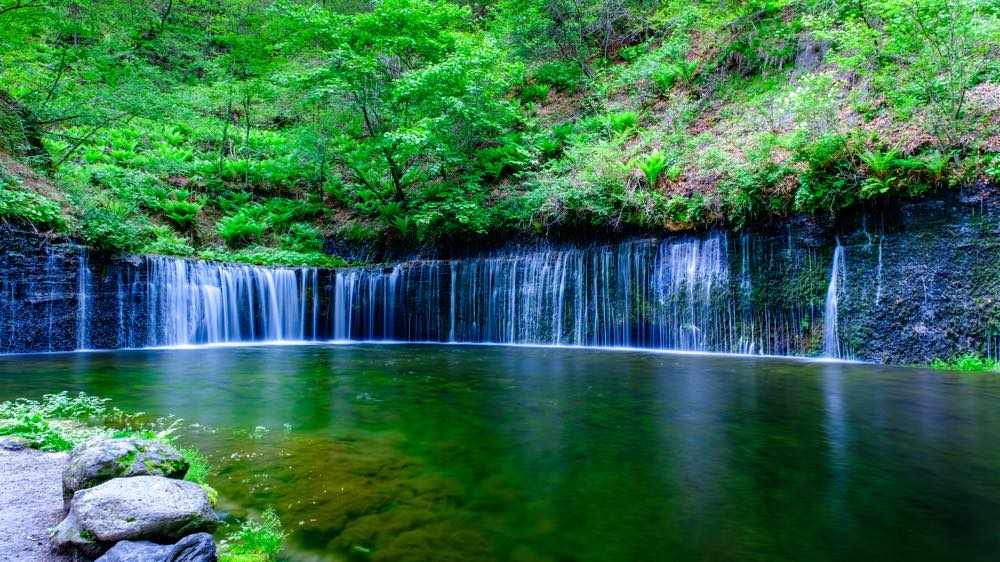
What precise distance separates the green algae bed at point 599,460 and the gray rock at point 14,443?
1.09 m

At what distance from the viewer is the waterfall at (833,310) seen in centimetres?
989

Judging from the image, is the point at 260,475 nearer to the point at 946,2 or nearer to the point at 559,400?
the point at 559,400

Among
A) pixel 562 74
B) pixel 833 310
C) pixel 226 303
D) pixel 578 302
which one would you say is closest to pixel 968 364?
pixel 833 310

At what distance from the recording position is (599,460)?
4.16 metres

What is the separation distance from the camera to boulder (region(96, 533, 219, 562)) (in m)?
2.23

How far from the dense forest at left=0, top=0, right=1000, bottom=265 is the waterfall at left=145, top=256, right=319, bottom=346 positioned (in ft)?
3.71

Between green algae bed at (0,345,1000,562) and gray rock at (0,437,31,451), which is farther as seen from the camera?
gray rock at (0,437,31,451)

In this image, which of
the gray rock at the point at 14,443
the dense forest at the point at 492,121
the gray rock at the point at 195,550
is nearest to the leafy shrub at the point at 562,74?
the dense forest at the point at 492,121

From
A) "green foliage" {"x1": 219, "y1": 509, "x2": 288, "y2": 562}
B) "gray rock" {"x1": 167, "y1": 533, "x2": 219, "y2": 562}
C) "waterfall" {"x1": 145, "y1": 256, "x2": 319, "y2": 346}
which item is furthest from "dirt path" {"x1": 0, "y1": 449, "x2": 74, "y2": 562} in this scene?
"waterfall" {"x1": 145, "y1": 256, "x2": 319, "y2": 346}

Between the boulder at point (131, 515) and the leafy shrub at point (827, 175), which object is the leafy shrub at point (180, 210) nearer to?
the boulder at point (131, 515)

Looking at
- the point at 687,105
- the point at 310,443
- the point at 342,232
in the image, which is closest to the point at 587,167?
the point at 687,105

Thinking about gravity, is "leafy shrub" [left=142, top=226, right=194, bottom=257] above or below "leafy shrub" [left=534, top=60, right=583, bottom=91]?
below

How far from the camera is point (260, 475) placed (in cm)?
371

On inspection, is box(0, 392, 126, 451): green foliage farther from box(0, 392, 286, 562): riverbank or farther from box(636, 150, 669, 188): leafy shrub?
box(636, 150, 669, 188): leafy shrub
